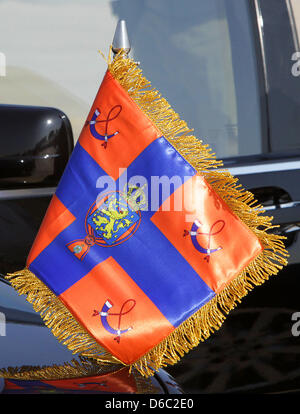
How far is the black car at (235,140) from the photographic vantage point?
1396 millimetres

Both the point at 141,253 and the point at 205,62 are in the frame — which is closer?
the point at 141,253

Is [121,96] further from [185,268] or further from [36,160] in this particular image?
[185,268]

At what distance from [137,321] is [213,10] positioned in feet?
3.01

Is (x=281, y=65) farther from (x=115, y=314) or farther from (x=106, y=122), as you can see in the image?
(x=115, y=314)

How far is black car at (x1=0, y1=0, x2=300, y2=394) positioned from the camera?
1.40m

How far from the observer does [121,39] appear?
139 centimetres

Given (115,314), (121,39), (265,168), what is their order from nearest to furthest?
(115,314), (121,39), (265,168)

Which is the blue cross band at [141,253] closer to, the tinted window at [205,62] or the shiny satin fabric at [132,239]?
the shiny satin fabric at [132,239]

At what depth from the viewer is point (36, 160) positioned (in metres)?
1.29

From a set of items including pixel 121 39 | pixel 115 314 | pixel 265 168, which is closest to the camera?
pixel 115 314

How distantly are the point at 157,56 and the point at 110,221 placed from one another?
1.87 feet

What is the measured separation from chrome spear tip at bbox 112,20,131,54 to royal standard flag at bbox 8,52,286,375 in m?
0.12

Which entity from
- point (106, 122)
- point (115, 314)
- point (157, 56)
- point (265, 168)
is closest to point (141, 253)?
point (115, 314)

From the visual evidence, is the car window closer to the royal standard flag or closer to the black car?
the black car
